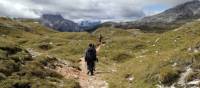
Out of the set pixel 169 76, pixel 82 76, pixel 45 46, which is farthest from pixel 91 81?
pixel 45 46

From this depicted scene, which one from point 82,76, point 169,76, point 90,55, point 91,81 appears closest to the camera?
point 169,76

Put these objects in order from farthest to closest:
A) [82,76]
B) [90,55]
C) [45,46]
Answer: [45,46]
[90,55]
[82,76]

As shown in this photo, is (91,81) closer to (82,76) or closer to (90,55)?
(82,76)

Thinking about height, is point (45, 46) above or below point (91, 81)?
below

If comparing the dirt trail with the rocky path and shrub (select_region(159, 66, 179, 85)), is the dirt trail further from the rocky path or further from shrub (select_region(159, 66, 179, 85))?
shrub (select_region(159, 66, 179, 85))

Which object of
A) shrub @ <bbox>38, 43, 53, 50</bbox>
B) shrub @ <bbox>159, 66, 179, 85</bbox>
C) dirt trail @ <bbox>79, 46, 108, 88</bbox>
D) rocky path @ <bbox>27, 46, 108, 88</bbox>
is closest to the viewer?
shrub @ <bbox>159, 66, 179, 85</bbox>

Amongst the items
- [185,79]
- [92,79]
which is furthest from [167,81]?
[92,79]

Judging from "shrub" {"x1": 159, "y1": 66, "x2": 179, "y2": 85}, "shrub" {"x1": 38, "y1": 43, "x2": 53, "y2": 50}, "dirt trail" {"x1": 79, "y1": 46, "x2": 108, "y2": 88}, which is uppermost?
"shrub" {"x1": 159, "y1": 66, "x2": 179, "y2": 85}

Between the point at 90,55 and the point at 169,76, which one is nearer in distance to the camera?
the point at 169,76

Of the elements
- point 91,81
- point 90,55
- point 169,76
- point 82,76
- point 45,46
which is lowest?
point 45,46

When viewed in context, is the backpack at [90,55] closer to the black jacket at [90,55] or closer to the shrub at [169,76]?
the black jacket at [90,55]

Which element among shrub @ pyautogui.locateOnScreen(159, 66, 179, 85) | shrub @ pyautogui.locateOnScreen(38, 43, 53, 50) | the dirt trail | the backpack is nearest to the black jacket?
the backpack

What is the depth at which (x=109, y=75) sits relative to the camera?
42844 mm

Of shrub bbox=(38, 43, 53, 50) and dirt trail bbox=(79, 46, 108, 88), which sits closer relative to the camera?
dirt trail bbox=(79, 46, 108, 88)
